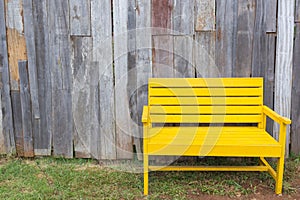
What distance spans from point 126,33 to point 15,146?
1778mm

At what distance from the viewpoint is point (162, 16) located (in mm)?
3562

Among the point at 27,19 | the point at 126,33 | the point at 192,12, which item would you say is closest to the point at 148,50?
the point at 126,33

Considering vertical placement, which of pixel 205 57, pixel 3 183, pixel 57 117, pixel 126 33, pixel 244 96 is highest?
pixel 126 33

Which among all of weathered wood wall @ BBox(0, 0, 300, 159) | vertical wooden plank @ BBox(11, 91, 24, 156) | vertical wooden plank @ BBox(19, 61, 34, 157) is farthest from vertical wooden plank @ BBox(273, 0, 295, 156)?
vertical wooden plank @ BBox(11, 91, 24, 156)

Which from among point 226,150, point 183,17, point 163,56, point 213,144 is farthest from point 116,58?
point 226,150

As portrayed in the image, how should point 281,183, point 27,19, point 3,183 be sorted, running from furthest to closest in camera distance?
point 27,19
point 3,183
point 281,183

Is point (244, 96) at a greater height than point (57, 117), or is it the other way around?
point (244, 96)

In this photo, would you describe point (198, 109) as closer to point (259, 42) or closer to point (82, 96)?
point (259, 42)

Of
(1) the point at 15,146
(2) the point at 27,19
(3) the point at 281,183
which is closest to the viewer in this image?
(3) the point at 281,183

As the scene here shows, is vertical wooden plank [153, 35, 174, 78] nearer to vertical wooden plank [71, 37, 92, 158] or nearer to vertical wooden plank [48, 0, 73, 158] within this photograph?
vertical wooden plank [71, 37, 92, 158]

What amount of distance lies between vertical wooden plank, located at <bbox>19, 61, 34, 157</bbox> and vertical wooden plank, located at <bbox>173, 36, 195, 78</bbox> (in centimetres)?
161

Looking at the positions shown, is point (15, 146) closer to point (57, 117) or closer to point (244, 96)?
point (57, 117)

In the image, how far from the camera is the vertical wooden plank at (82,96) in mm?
3686

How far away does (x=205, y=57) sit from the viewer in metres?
3.62
